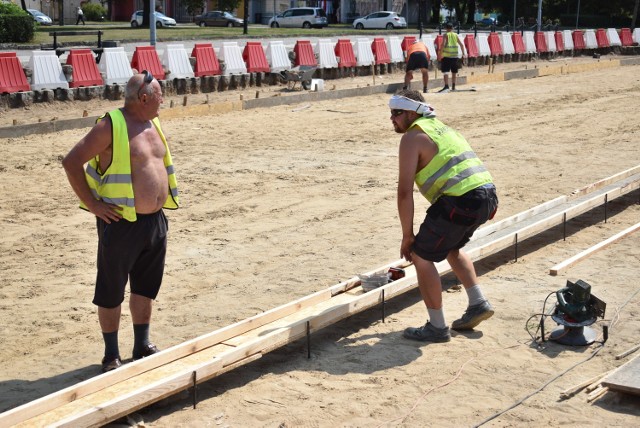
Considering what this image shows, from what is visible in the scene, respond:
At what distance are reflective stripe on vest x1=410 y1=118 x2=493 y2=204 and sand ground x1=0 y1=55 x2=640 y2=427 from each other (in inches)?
43.2

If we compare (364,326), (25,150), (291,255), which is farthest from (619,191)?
(25,150)

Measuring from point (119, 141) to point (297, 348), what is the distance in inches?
76.6

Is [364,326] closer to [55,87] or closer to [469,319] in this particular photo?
[469,319]

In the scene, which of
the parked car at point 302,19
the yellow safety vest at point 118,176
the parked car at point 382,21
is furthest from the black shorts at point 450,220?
the parked car at point 382,21

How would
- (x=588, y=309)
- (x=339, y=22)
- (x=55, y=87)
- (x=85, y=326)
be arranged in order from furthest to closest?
(x=339, y=22)
(x=55, y=87)
(x=85, y=326)
(x=588, y=309)

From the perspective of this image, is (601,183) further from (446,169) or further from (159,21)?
(159,21)

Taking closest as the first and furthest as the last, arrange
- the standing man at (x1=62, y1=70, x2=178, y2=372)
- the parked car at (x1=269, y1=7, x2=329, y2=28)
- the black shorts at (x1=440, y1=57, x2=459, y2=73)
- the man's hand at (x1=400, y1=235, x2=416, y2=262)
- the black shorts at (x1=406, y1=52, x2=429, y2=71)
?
1. the standing man at (x1=62, y1=70, x2=178, y2=372)
2. the man's hand at (x1=400, y1=235, x2=416, y2=262)
3. the black shorts at (x1=406, y1=52, x2=429, y2=71)
4. the black shorts at (x1=440, y1=57, x2=459, y2=73)
5. the parked car at (x1=269, y1=7, x2=329, y2=28)

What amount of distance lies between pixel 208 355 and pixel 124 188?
1.14m

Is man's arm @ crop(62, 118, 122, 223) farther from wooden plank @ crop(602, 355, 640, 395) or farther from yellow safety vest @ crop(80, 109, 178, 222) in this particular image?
wooden plank @ crop(602, 355, 640, 395)

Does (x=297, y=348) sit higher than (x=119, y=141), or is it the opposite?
(x=119, y=141)

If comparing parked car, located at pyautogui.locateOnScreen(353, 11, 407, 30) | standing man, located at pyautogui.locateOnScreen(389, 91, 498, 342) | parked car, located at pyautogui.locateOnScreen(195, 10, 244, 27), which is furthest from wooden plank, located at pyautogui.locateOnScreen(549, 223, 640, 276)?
parked car, located at pyautogui.locateOnScreen(195, 10, 244, 27)

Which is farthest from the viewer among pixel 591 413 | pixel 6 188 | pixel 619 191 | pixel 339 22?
pixel 339 22

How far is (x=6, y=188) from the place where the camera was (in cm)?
1133

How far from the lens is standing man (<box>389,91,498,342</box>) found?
19.8 feet
